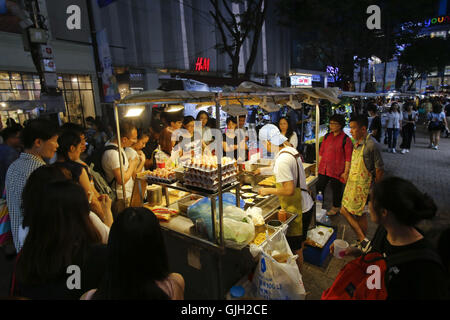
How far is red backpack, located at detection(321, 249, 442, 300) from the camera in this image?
4.97 ft

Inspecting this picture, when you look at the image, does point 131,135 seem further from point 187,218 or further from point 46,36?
point 46,36

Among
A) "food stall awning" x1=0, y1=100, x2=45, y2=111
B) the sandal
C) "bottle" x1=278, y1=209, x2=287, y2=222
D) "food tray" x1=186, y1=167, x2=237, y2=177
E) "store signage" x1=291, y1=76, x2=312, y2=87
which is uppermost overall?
"store signage" x1=291, y1=76, x2=312, y2=87

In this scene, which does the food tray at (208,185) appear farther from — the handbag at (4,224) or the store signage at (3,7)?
the store signage at (3,7)

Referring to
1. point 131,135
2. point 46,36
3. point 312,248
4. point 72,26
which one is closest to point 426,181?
point 312,248

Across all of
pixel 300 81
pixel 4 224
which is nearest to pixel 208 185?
pixel 4 224

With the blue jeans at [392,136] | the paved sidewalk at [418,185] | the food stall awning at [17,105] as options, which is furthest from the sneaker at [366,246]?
the food stall awning at [17,105]

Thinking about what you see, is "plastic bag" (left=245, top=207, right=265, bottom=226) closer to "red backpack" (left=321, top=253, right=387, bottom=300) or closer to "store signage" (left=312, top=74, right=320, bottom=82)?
"red backpack" (left=321, top=253, right=387, bottom=300)

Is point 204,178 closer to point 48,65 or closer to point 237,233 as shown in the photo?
point 237,233

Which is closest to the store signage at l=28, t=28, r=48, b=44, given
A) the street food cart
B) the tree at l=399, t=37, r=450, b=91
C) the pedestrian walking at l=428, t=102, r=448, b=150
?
the street food cart

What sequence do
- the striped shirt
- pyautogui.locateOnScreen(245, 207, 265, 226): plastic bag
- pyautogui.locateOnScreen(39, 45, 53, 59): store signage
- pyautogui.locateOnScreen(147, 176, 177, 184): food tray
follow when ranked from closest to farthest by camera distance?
the striped shirt < pyautogui.locateOnScreen(245, 207, 265, 226): plastic bag < pyautogui.locateOnScreen(147, 176, 177, 184): food tray < pyautogui.locateOnScreen(39, 45, 53, 59): store signage

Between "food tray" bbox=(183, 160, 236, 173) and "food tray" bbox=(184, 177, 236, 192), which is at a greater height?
"food tray" bbox=(183, 160, 236, 173)

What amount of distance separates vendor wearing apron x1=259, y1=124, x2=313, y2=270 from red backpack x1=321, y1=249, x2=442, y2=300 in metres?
1.52

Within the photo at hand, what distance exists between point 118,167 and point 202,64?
15.1 metres

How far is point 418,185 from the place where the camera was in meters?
7.12
